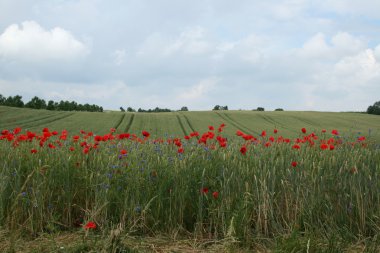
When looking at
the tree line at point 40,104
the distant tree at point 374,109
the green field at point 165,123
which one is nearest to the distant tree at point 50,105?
the tree line at point 40,104

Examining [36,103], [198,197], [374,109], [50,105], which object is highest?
[36,103]

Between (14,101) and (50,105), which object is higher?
(14,101)

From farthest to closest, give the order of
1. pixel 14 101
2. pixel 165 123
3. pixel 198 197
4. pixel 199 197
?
pixel 14 101 → pixel 165 123 → pixel 198 197 → pixel 199 197

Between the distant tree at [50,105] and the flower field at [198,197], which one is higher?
the distant tree at [50,105]

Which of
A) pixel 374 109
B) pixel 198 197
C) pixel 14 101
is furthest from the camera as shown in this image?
pixel 374 109

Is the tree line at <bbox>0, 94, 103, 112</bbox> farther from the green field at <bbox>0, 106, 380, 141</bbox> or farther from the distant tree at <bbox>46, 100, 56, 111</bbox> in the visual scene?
the green field at <bbox>0, 106, 380, 141</bbox>

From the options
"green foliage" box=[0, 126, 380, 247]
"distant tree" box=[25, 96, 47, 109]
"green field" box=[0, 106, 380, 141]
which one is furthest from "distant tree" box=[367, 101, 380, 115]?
"green foliage" box=[0, 126, 380, 247]

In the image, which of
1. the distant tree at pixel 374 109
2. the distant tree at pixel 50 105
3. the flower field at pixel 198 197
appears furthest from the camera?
the distant tree at pixel 374 109

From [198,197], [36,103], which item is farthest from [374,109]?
[198,197]

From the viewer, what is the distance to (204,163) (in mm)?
4582

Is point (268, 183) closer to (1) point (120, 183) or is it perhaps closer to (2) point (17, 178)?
(1) point (120, 183)

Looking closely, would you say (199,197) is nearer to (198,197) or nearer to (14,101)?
(198,197)

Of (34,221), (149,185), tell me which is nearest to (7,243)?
(34,221)

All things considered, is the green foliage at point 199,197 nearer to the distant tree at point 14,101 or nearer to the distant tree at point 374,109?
the distant tree at point 14,101
